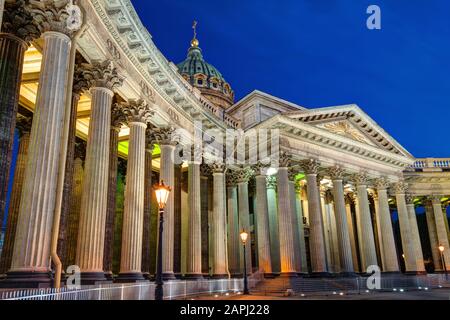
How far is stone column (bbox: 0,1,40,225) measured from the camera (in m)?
13.3

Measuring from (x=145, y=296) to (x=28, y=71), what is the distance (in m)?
13.1

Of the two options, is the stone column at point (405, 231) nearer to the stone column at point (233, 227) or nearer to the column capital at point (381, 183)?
the column capital at point (381, 183)

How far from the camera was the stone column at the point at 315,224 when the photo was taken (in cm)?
3159

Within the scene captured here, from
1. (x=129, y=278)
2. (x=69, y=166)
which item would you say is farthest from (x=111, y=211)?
(x=69, y=166)

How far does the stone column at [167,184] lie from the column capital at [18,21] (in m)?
11.1

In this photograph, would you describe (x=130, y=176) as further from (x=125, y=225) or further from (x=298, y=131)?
(x=298, y=131)

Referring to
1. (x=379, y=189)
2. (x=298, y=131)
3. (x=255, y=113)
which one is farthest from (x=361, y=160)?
(x=255, y=113)

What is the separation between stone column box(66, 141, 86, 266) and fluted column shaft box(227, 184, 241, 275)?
14.3m

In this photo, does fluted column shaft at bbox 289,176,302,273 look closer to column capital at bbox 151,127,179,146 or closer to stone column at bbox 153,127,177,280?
stone column at bbox 153,127,177,280

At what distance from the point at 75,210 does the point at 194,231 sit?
8.27 m

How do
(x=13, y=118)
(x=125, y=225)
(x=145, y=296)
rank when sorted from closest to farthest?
(x=13, y=118) < (x=145, y=296) < (x=125, y=225)

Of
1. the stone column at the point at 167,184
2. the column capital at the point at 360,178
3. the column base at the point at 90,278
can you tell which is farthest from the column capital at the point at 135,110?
the column capital at the point at 360,178
